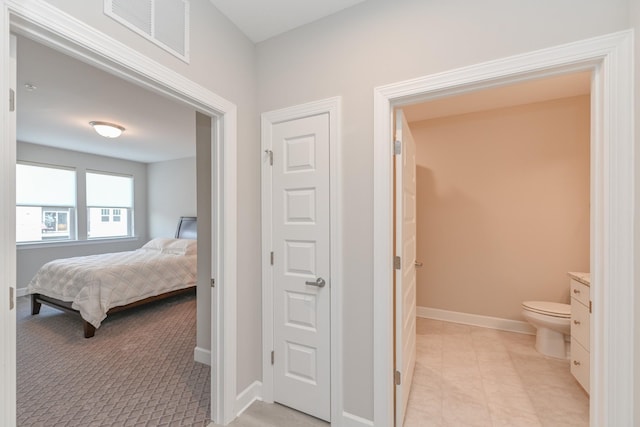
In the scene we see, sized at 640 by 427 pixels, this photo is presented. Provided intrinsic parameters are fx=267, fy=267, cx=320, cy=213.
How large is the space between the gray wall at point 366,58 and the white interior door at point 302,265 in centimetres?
15

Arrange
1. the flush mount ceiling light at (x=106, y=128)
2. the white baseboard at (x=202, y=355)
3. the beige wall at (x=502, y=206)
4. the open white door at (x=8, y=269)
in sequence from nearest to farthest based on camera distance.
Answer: the open white door at (x=8, y=269)
the white baseboard at (x=202, y=355)
the beige wall at (x=502, y=206)
the flush mount ceiling light at (x=106, y=128)

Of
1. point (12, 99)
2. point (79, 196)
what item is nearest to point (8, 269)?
point (12, 99)

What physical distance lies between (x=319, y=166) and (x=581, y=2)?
1.45m

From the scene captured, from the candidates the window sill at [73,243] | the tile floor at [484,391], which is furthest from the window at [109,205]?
the tile floor at [484,391]

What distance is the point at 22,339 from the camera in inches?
115

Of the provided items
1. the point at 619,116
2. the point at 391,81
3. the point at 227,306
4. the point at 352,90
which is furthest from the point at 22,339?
the point at 619,116

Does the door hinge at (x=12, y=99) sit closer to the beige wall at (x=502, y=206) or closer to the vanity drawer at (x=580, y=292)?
the vanity drawer at (x=580, y=292)

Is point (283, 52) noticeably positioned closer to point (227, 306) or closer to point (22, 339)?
point (227, 306)

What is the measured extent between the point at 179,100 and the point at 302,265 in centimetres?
125

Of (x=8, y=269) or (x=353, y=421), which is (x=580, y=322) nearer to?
(x=353, y=421)

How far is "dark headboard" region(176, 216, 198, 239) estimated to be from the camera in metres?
5.43

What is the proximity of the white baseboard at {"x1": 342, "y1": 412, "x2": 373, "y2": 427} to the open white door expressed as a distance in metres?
1.52

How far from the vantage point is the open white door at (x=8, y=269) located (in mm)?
891

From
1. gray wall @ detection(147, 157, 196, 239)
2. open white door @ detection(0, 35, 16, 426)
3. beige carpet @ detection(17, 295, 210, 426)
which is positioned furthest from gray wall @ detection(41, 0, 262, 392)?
gray wall @ detection(147, 157, 196, 239)
